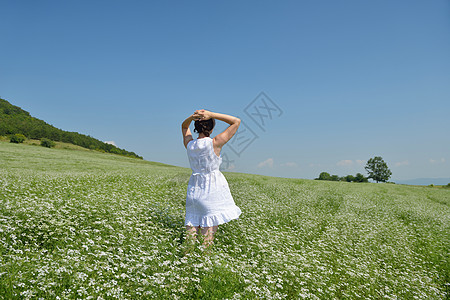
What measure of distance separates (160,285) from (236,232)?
12.7ft

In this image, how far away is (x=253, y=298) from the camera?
170 inches

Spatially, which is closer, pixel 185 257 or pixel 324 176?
pixel 185 257

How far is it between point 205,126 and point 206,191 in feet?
4.74

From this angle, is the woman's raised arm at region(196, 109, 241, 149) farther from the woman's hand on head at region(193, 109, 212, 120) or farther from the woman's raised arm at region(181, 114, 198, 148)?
the woman's raised arm at region(181, 114, 198, 148)

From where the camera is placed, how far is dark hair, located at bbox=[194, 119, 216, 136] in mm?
5781

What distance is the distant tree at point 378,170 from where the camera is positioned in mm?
101938

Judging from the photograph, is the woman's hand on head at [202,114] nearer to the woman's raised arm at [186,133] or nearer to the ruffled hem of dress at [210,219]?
the woman's raised arm at [186,133]

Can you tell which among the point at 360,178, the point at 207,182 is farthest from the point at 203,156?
the point at 360,178

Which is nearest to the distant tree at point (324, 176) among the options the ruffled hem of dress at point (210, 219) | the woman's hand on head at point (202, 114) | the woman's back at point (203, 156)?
the ruffled hem of dress at point (210, 219)

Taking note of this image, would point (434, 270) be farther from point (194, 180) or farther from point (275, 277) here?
point (194, 180)

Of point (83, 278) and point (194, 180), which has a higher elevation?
point (194, 180)

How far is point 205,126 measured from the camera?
5805 millimetres

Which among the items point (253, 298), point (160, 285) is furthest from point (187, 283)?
point (253, 298)

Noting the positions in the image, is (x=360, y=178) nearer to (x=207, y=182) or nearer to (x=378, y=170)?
(x=378, y=170)
